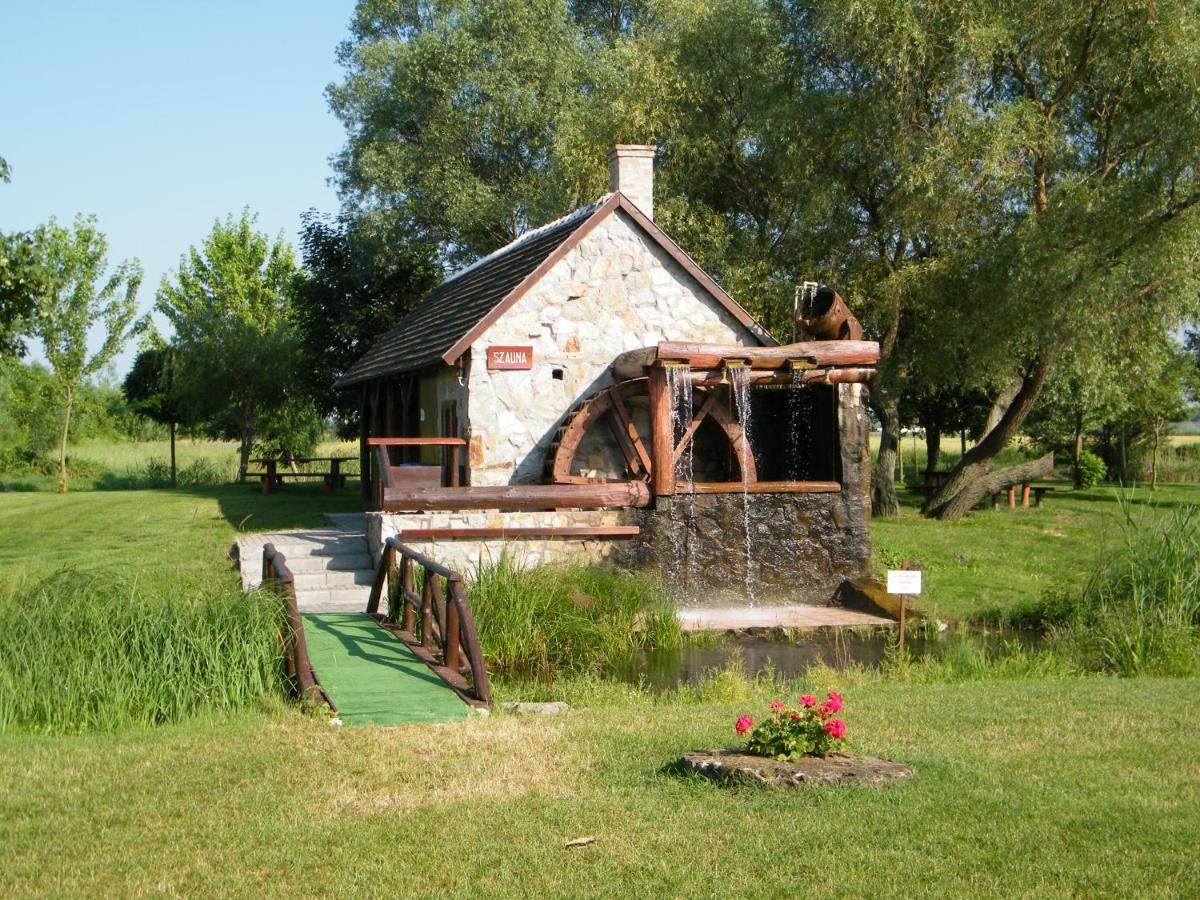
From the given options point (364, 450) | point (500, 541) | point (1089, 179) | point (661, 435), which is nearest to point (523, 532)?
point (500, 541)

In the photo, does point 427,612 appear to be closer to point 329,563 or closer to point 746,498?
point 329,563

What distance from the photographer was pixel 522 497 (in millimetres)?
14219

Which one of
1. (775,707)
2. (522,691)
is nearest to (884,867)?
(775,707)

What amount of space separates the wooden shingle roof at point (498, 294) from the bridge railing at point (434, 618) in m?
4.27

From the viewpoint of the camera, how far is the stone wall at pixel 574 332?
52.6 ft

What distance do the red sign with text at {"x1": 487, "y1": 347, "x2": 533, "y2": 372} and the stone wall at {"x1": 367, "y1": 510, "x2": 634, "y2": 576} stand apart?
8.17 feet

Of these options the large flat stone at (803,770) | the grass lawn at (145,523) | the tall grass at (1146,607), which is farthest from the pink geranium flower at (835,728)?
the grass lawn at (145,523)

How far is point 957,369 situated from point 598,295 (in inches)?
283

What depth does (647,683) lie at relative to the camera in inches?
424

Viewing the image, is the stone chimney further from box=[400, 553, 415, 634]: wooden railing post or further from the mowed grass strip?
the mowed grass strip

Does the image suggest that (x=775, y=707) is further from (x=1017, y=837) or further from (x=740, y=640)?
(x=740, y=640)

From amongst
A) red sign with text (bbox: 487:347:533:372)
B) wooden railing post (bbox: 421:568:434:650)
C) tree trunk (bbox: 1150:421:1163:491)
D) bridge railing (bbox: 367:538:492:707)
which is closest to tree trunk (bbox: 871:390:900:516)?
red sign with text (bbox: 487:347:533:372)

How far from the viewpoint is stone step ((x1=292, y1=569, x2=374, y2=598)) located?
44.5ft

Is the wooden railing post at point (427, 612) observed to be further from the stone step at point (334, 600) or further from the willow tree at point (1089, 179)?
the willow tree at point (1089, 179)
